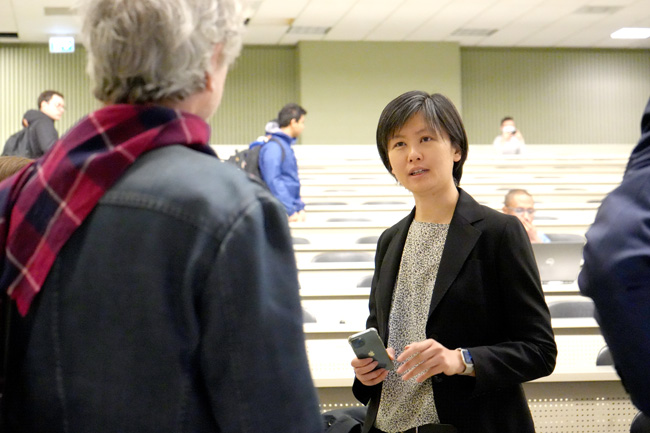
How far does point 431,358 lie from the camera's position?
156 centimetres

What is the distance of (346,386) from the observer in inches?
104

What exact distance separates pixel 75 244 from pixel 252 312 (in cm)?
24

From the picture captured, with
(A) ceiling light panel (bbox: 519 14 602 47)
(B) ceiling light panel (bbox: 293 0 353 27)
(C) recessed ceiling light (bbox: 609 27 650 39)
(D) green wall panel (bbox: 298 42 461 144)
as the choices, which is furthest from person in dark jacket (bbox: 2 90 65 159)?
(C) recessed ceiling light (bbox: 609 27 650 39)

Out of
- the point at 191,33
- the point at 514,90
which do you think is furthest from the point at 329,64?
the point at 191,33

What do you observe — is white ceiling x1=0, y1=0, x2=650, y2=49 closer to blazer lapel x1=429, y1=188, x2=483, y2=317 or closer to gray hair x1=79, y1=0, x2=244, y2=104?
blazer lapel x1=429, y1=188, x2=483, y2=317

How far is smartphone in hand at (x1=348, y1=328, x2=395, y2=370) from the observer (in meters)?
1.58

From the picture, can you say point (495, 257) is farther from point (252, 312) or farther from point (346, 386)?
point (346, 386)

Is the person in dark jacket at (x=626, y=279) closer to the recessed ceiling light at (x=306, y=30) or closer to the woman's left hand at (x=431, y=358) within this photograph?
the woman's left hand at (x=431, y=358)

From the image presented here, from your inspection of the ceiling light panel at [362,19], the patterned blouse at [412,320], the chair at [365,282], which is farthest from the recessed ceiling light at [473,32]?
the patterned blouse at [412,320]

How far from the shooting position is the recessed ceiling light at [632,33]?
14.9m

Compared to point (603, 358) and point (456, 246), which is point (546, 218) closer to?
point (603, 358)

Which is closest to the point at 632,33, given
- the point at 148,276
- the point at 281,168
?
the point at 281,168

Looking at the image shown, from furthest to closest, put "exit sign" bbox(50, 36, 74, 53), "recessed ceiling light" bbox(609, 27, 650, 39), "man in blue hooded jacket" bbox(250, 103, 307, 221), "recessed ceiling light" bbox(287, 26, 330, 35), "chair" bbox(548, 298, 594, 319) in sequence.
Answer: "recessed ceiling light" bbox(609, 27, 650, 39) < "recessed ceiling light" bbox(287, 26, 330, 35) < "exit sign" bbox(50, 36, 74, 53) < "man in blue hooded jacket" bbox(250, 103, 307, 221) < "chair" bbox(548, 298, 594, 319)

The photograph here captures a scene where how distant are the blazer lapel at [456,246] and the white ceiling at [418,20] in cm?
1117
